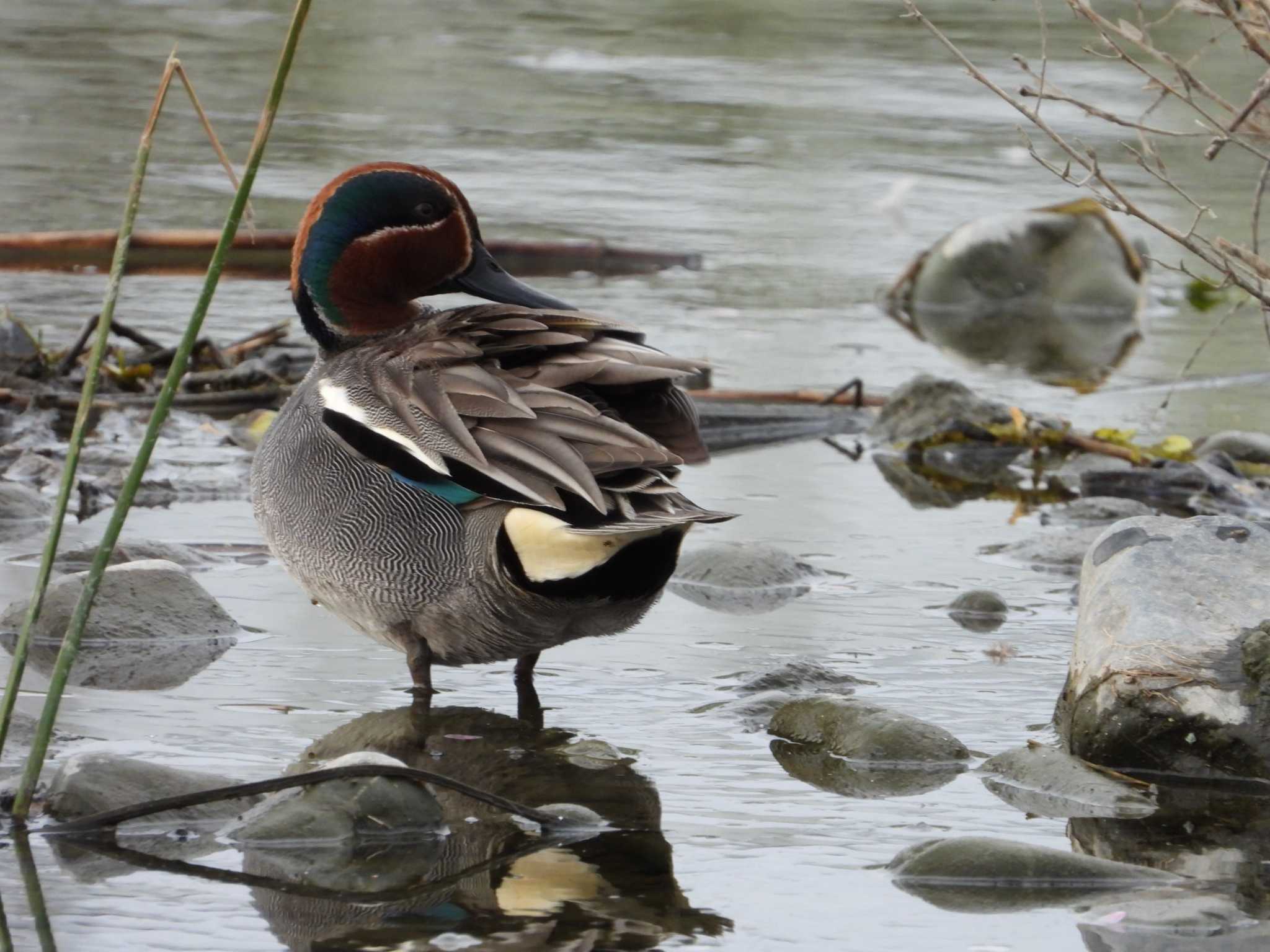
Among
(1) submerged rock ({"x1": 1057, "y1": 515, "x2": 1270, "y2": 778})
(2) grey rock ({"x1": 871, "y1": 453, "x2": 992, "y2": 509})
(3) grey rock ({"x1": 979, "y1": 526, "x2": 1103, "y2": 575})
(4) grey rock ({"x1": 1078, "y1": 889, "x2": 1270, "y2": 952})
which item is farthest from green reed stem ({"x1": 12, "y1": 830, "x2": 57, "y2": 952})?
(2) grey rock ({"x1": 871, "y1": 453, "x2": 992, "y2": 509})

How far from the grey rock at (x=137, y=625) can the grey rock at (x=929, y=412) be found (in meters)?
2.90

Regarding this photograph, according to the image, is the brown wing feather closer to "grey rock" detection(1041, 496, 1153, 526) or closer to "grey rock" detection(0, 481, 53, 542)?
"grey rock" detection(0, 481, 53, 542)

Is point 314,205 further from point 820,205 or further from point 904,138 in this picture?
point 904,138

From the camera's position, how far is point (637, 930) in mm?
2996

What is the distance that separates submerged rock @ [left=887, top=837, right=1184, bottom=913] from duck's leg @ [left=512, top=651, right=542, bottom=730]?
3.68ft

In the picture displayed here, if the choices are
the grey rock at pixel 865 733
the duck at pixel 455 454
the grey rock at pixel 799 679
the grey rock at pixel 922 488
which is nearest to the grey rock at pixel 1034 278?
the grey rock at pixel 922 488

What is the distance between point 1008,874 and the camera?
3.20 metres

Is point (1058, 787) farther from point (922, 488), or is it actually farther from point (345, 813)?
point (922, 488)

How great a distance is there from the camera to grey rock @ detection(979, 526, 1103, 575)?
17.7 feet

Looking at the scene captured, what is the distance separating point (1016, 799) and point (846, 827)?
0.37 metres

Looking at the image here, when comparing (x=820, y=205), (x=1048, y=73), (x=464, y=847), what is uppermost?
(x=1048, y=73)

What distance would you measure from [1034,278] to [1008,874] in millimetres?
6648

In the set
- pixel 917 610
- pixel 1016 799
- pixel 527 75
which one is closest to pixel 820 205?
pixel 527 75

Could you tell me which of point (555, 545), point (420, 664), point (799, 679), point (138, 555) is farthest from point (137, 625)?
point (799, 679)
